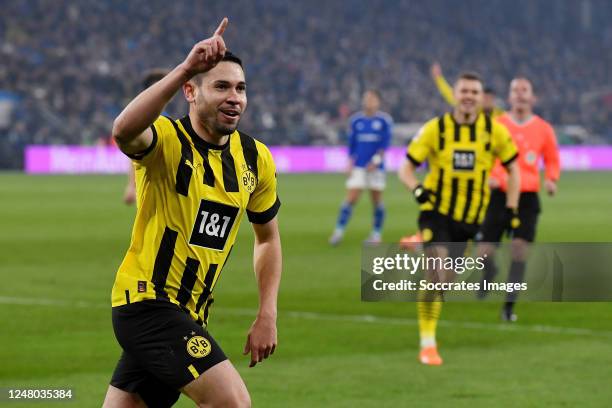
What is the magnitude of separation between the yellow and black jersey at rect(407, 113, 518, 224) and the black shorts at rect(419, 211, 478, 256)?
1.9 inches

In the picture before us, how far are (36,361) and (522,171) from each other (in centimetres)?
522

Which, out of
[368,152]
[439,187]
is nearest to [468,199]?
[439,187]

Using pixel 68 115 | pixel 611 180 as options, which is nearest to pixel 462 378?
pixel 611 180

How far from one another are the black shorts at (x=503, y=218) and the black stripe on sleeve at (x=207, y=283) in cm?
684

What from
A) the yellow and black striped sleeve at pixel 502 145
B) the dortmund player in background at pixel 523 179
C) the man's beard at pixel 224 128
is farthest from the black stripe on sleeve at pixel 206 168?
the dortmund player in background at pixel 523 179

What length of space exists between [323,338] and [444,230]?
1.46 metres

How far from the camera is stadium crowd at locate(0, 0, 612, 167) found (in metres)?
44.1

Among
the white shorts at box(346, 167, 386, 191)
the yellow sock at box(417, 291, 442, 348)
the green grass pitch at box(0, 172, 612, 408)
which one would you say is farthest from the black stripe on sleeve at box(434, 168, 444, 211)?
the white shorts at box(346, 167, 386, 191)

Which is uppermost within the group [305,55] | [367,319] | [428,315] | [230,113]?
[305,55]

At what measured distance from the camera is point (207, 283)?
4945 millimetres

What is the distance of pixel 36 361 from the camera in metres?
8.91

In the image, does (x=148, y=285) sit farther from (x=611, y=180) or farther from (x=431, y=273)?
(x=611, y=180)

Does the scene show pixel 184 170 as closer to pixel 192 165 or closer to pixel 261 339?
pixel 192 165

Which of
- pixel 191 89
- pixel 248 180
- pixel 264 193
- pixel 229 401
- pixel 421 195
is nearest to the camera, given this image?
pixel 229 401
